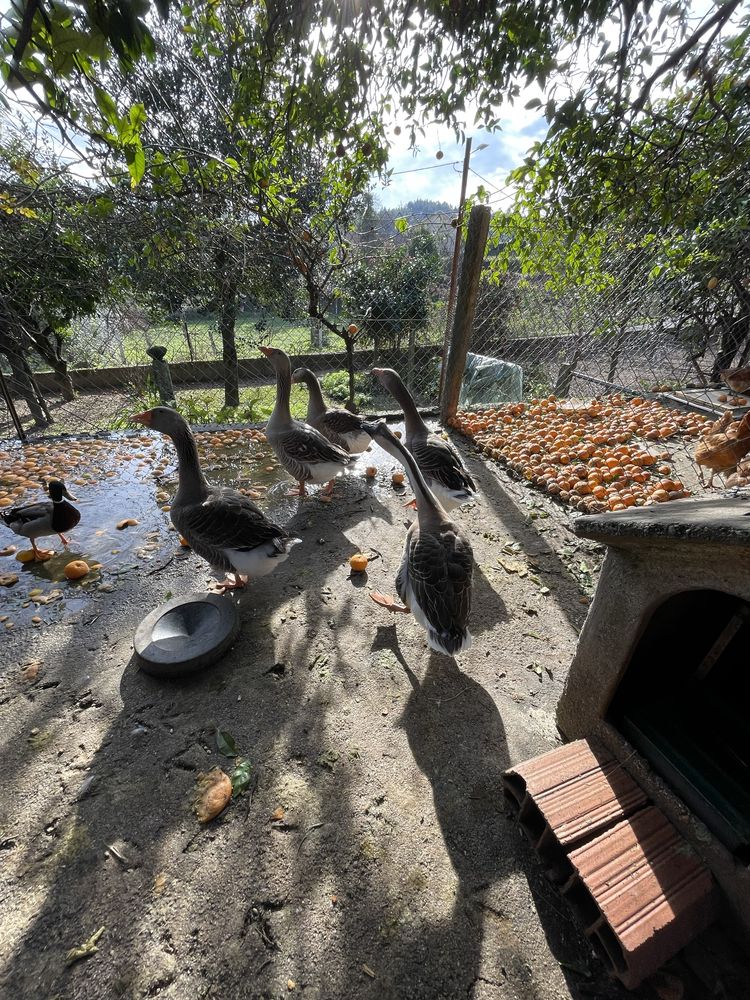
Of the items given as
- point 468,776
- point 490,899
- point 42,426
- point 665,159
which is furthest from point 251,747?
point 42,426

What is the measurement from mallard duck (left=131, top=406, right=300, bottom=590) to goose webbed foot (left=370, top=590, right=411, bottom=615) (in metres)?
0.91

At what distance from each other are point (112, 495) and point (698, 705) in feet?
19.6

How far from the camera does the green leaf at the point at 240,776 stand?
2.37 metres

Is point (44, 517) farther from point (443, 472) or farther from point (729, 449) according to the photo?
point (729, 449)

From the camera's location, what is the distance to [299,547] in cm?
459

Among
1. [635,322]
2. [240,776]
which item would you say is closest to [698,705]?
[240,776]

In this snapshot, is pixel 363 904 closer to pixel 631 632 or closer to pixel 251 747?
pixel 251 747

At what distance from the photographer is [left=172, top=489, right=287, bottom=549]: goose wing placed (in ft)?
11.5

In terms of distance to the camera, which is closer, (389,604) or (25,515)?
(389,604)

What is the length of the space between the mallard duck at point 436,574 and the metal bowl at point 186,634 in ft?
4.71

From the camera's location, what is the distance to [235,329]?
11.9m

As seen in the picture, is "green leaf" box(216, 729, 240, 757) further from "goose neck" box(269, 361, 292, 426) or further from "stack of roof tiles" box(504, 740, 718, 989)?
"goose neck" box(269, 361, 292, 426)

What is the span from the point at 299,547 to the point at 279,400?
2.18 metres

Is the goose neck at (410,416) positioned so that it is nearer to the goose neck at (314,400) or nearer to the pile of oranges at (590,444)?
the goose neck at (314,400)
